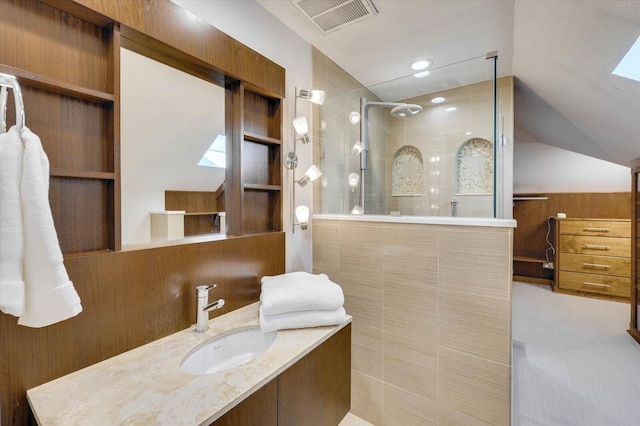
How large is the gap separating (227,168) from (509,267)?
1489 millimetres

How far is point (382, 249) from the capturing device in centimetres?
170

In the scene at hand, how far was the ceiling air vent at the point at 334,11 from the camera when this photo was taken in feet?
5.16


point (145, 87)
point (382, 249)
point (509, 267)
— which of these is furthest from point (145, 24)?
point (509, 267)

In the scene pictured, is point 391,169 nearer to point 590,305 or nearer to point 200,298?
point 200,298

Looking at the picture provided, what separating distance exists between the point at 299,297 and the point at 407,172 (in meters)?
1.66

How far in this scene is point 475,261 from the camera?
141 centimetres

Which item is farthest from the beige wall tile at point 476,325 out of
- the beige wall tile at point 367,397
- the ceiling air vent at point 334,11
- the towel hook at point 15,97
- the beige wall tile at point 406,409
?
the towel hook at point 15,97

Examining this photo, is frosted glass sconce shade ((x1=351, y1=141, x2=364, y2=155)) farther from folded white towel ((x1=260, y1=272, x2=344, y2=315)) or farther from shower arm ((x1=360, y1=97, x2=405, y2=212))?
folded white towel ((x1=260, y1=272, x2=344, y2=315))

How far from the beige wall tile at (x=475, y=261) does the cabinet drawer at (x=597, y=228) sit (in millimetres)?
3716

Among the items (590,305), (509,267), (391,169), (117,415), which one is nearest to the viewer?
(117,415)

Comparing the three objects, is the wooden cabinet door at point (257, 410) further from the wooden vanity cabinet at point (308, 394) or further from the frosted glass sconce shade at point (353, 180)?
the frosted glass sconce shade at point (353, 180)

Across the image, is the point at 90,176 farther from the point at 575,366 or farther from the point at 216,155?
the point at 575,366

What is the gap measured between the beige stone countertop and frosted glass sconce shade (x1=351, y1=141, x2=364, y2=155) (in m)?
1.64

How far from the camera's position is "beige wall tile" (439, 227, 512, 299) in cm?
134
